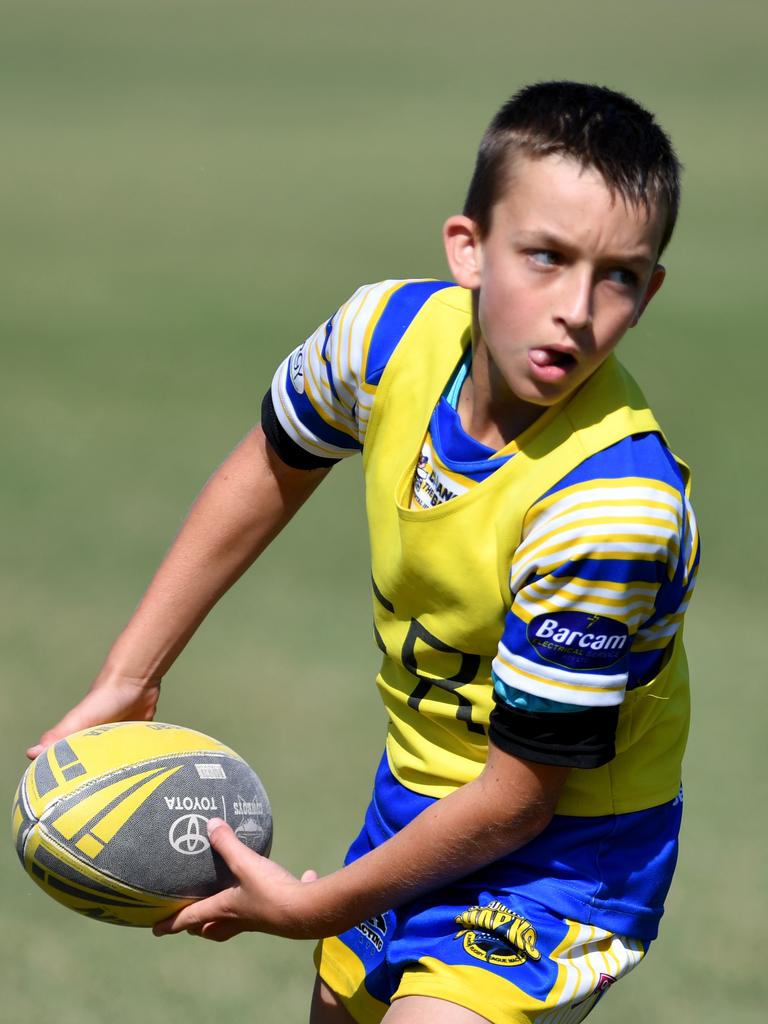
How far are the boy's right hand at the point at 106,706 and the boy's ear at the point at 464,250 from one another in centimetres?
114

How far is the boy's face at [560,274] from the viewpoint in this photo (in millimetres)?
2398

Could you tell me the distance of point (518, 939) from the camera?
2646 mm

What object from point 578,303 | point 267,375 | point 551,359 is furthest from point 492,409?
point 267,375

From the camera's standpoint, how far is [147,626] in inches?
128

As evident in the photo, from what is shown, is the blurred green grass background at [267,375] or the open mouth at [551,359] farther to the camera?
the blurred green grass background at [267,375]

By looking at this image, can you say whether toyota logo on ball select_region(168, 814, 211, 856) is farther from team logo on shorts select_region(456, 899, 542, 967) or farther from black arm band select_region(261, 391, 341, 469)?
black arm band select_region(261, 391, 341, 469)

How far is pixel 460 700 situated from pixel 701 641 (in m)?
3.43

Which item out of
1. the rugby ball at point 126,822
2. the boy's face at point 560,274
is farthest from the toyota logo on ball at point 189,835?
the boy's face at point 560,274

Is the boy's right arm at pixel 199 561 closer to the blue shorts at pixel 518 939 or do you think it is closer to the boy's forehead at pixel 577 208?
the blue shorts at pixel 518 939

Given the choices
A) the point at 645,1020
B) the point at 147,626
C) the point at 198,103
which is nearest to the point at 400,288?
the point at 147,626

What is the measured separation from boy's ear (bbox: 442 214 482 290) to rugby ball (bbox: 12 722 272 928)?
3.62 feet

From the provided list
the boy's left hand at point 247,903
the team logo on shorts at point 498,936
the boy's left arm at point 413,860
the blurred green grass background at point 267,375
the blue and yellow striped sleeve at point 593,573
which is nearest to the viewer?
the blue and yellow striped sleeve at point 593,573

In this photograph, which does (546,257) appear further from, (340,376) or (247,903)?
(247,903)

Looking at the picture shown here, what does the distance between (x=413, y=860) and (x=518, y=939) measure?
223 millimetres
